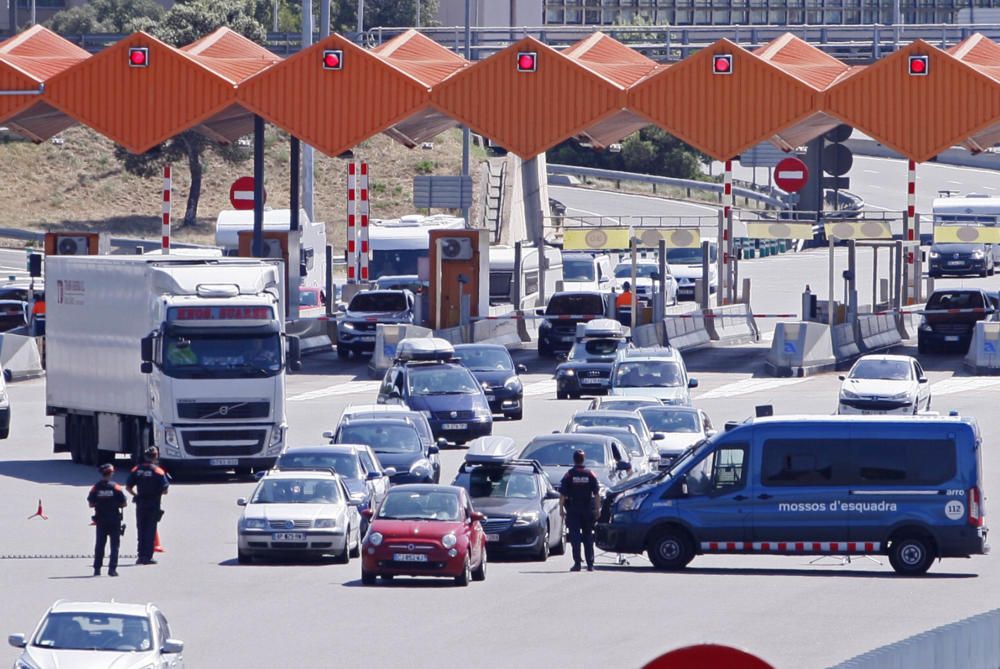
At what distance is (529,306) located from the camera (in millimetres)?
56969

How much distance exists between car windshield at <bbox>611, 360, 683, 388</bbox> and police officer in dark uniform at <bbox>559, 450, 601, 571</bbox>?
1369cm

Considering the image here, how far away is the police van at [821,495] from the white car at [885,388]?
38.8ft

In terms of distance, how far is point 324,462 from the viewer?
25.8m

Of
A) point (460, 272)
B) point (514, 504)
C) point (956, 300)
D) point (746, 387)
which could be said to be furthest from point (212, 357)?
point (956, 300)

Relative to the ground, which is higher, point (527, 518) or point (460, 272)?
point (460, 272)

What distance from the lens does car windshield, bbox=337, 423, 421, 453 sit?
93.6 feet

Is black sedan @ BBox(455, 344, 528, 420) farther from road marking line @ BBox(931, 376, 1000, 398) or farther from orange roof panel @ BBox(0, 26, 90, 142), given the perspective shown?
orange roof panel @ BBox(0, 26, 90, 142)

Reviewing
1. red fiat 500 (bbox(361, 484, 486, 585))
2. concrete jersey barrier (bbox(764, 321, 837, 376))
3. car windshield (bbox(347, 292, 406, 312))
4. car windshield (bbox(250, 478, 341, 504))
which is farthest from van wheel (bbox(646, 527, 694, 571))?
car windshield (bbox(347, 292, 406, 312))

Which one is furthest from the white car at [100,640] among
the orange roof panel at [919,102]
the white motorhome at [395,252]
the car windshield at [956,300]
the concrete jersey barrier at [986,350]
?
the white motorhome at [395,252]

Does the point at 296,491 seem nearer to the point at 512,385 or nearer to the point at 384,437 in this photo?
the point at 384,437

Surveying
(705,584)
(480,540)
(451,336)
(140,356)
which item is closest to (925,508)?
(705,584)

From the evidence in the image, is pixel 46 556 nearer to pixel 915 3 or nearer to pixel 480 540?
pixel 480 540

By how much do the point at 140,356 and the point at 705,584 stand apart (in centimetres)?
1284

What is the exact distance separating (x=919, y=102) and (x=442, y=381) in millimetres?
16754
